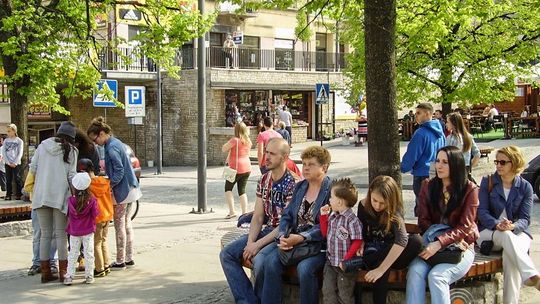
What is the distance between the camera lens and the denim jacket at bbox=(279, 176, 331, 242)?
637cm

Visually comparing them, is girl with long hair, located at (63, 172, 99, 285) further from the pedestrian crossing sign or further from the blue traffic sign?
the pedestrian crossing sign

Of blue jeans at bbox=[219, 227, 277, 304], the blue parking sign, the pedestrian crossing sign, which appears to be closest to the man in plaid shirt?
blue jeans at bbox=[219, 227, 277, 304]

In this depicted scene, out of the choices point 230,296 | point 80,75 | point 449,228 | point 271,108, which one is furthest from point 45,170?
point 271,108

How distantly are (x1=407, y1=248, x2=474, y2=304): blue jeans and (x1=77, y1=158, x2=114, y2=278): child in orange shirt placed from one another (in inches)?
152

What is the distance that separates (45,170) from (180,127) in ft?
76.4

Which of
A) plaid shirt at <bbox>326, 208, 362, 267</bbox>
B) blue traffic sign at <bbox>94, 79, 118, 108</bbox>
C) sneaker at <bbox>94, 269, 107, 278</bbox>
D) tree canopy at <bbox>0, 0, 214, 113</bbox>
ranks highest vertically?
tree canopy at <bbox>0, 0, 214, 113</bbox>

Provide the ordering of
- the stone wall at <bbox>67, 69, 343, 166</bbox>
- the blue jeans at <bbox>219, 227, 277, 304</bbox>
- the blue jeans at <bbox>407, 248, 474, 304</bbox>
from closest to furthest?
the blue jeans at <bbox>407, 248, 474, 304</bbox> < the blue jeans at <bbox>219, 227, 277, 304</bbox> < the stone wall at <bbox>67, 69, 343, 166</bbox>

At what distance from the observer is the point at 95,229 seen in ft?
27.5

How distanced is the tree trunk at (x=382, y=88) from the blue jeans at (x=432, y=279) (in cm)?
131

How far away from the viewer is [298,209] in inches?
258

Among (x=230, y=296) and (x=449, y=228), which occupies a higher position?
(x=449, y=228)

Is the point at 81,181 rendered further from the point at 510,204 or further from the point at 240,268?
the point at 510,204

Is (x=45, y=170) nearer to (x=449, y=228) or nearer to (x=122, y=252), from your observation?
(x=122, y=252)

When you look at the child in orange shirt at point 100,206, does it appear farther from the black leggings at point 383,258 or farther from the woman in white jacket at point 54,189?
the black leggings at point 383,258
